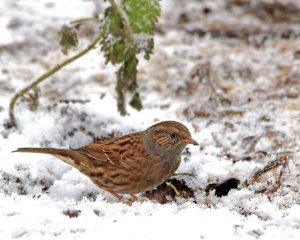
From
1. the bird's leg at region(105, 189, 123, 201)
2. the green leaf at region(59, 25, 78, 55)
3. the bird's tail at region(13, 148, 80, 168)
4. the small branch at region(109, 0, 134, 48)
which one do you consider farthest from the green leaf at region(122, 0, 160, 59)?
the bird's leg at region(105, 189, 123, 201)

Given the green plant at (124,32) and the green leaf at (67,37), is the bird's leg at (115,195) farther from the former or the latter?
the green leaf at (67,37)

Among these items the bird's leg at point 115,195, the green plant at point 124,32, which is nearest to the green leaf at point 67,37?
the green plant at point 124,32

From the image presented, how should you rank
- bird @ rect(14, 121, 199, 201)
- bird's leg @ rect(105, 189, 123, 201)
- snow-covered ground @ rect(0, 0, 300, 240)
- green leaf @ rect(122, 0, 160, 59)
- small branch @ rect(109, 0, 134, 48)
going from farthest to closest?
green leaf @ rect(122, 0, 160, 59) → small branch @ rect(109, 0, 134, 48) → bird's leg @ rect(105, 189, 123, 201) → bird @ rect(14, 121, 199, 201) → snow-covered ground @ rect(0, 0, 300, 240)

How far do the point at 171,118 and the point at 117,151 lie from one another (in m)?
1.48

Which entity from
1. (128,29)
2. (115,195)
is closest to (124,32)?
(128,29)

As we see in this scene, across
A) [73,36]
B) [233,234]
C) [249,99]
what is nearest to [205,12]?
[249,99]

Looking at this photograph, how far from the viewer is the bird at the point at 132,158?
15.3 feet

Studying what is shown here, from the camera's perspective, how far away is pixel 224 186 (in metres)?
4.90

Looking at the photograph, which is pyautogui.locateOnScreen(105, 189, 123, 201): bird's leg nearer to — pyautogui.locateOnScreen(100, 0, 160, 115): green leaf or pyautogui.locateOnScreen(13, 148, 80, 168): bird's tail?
pyautogui.locateOnScreen(13, 148, 80, 168): bird's tail

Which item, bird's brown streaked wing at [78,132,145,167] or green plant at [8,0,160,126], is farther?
green plant at [8,0,160,126]

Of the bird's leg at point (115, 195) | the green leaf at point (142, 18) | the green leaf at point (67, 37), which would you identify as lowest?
the bird's leg at point (115, 195)

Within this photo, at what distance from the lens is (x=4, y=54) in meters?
7.96

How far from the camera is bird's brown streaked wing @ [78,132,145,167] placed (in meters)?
4.81

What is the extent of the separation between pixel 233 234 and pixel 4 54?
5037 mm
